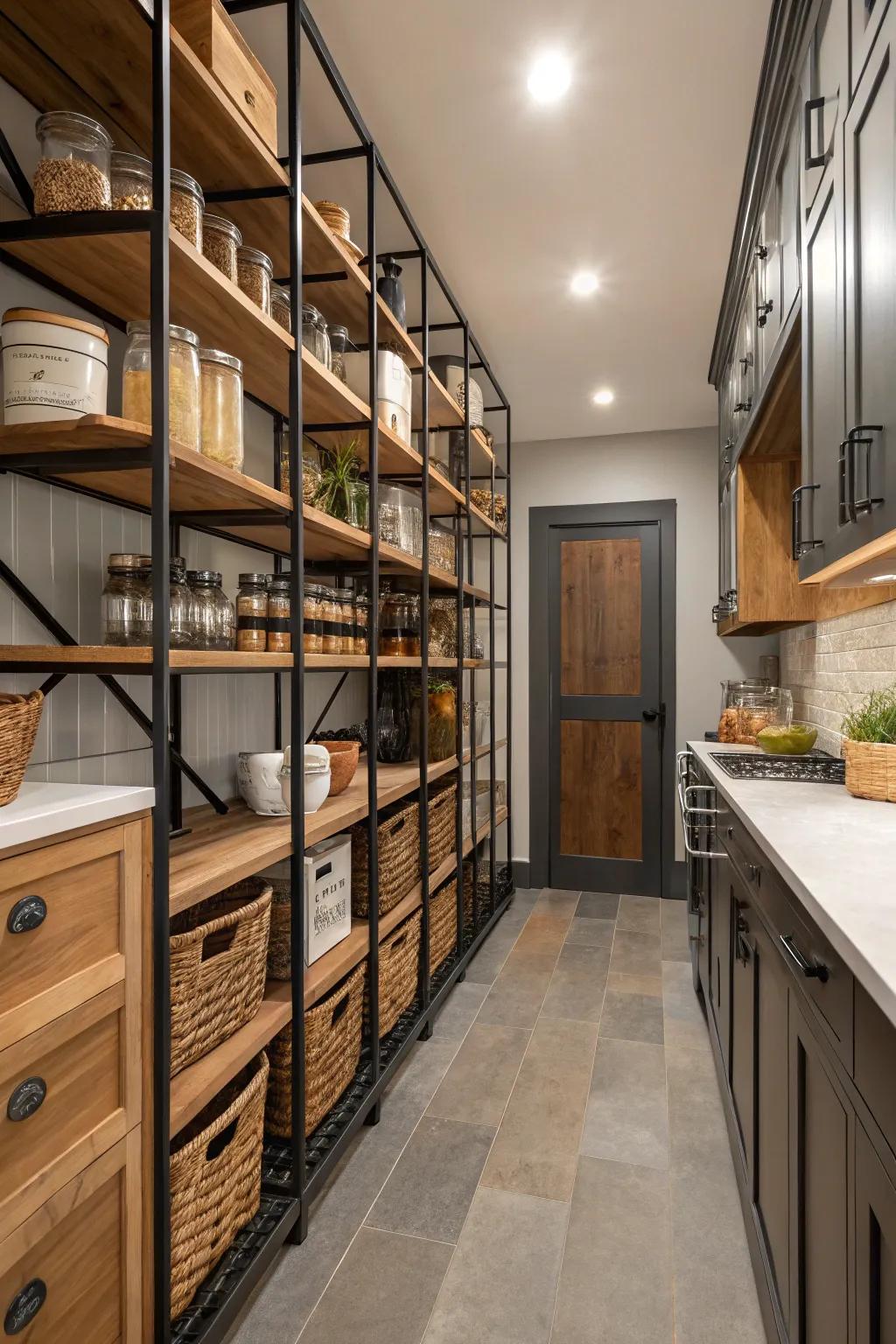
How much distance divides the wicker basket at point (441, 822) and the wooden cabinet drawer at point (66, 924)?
5.69ft

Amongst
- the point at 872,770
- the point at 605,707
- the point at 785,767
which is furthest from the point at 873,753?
the point at 605,707

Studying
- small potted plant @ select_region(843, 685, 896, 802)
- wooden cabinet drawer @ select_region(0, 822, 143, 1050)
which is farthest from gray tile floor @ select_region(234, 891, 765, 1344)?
small potted plant @ select_region(843, 685, 896, 802)

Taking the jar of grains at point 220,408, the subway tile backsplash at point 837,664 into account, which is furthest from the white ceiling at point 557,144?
the subway tile backsplash at point 837,664

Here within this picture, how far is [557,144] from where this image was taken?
214cm

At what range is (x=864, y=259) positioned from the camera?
1341 mm

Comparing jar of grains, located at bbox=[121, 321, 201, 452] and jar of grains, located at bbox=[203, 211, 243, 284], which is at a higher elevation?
jar of grains, located at bbox=[203, 211, 243, 284]

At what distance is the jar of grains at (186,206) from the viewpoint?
140cm

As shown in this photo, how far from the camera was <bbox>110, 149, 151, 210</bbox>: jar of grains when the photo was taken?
1329 millimetres

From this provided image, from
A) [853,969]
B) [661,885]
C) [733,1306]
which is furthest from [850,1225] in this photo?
[661,885]

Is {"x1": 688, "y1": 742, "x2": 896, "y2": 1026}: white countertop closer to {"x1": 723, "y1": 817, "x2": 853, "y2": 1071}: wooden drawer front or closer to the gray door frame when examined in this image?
{"x1": 723, "y1": 817, "x2": 853, "y2": 1071}: wooden drawer front

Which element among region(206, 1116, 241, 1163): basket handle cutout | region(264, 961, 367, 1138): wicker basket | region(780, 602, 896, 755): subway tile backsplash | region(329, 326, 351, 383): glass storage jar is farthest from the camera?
region(780, 602, 896, 755): subway tile backsplash

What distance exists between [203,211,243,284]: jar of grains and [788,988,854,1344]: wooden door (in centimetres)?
167

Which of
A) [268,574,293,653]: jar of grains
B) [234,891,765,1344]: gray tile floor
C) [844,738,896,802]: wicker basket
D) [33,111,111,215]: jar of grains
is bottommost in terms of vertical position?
[234,891,765,1344]: gray tile floor

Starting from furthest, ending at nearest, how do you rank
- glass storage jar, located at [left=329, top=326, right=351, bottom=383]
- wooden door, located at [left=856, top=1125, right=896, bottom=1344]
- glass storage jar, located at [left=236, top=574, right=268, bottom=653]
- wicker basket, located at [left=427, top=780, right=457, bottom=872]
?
1. wicker basket, located at [left=427, top=780, right=457, bottom=872]
2. glass storage jar, located at [left=329, top=326, right=351, bottom=383]
3. glass storage jar, located at [left=236, top=574, right=268, bottom=653]
4. wooden door, located at [left=856, top=1125, right=896, bottom=1344]
